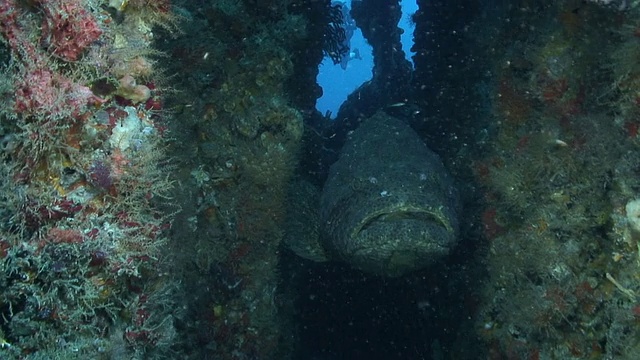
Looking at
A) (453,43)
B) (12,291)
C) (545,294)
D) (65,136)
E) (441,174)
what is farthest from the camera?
(453,43)

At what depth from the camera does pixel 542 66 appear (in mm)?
4770

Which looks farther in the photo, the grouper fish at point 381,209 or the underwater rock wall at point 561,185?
the grouper fish at point 381,209

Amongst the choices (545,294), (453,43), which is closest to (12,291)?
(545,294)

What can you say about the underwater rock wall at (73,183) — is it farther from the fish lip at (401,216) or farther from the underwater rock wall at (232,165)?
the fish lip at (401,216)

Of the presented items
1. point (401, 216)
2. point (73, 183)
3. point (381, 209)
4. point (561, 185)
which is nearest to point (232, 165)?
point (381, 209)

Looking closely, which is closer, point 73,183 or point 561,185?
point 73,183

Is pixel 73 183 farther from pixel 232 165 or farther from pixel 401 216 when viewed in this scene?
pixel 401 216

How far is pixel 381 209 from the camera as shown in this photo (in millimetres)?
5031

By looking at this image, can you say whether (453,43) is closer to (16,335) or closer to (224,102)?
(224,102)

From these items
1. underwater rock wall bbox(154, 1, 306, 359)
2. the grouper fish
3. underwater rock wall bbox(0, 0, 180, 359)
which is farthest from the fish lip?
underwater rock wall bbox(0, 0, 180, 359)

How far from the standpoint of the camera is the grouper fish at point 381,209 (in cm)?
501

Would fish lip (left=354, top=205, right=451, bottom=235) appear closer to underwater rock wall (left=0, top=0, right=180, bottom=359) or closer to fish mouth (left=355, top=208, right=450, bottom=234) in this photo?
fish mouth (left=355, top=208, right=450, bottom=234)

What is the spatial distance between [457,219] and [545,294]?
4.36 feet

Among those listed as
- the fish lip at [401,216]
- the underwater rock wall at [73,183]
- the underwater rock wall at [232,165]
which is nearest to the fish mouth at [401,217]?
the fish lip at [401,216]
